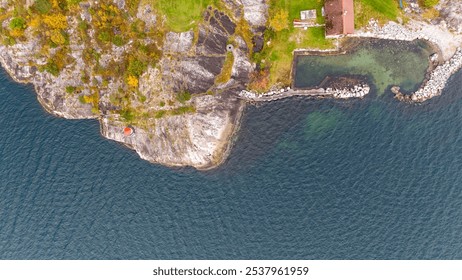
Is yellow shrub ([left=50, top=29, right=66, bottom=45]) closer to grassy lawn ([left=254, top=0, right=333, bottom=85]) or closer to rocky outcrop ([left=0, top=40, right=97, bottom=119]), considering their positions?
rocky outcrop ([left=0, top=40, right=97, bottom=119])

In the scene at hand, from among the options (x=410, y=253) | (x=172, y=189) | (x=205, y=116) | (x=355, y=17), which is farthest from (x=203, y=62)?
(x=410, y=253)

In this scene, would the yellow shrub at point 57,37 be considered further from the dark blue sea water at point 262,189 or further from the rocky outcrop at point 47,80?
the dark blue sea water at point 262,189

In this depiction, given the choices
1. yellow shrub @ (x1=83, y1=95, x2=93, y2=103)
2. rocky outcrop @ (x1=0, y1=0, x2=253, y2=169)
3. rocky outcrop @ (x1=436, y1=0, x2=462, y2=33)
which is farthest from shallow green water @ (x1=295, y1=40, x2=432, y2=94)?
yellow shrub @ (x1=83, y1=95, x2=93, y2=103)

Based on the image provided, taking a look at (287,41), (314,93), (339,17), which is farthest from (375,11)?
(314,93)

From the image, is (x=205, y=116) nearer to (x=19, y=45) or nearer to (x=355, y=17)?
(x=355, y=17)

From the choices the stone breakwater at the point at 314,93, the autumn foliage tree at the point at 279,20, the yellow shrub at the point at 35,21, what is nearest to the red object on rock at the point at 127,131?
the stone breakwater at the point at 314,93

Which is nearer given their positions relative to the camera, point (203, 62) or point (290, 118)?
point (203, 62)
